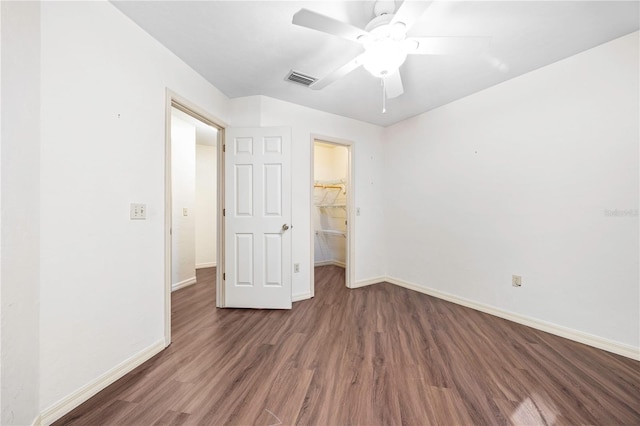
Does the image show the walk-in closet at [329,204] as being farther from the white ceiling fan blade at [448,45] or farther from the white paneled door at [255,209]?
the white ceiling fan blade at [448,45]

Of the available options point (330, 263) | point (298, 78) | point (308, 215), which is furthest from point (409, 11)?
point (330, 263)

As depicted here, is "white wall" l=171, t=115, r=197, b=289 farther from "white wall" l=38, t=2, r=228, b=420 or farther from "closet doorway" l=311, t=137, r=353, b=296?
"closet doorway" l=311, t=137, r=353, b=296

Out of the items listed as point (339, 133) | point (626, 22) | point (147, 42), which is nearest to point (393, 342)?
point (339, 133)

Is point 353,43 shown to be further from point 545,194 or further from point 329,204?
point 329,204

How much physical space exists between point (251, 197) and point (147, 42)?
1.56 meters

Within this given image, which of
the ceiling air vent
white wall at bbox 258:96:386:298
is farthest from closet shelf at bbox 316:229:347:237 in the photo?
the ceiling air vent

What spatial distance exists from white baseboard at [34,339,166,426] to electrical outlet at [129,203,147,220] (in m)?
0.98

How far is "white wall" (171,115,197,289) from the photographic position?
363 cm

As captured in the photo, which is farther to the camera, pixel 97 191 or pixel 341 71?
pixel 341 71

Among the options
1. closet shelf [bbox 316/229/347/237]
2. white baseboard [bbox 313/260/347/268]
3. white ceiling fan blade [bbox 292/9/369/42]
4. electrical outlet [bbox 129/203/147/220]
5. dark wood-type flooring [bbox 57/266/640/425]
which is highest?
white ceiling fan blade [bbox 292/9/369/42]

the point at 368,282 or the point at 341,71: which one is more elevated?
the point at 341,71

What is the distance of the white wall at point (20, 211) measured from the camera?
1.04 meters

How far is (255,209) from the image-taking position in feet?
9.26

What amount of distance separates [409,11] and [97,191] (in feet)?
6.67
